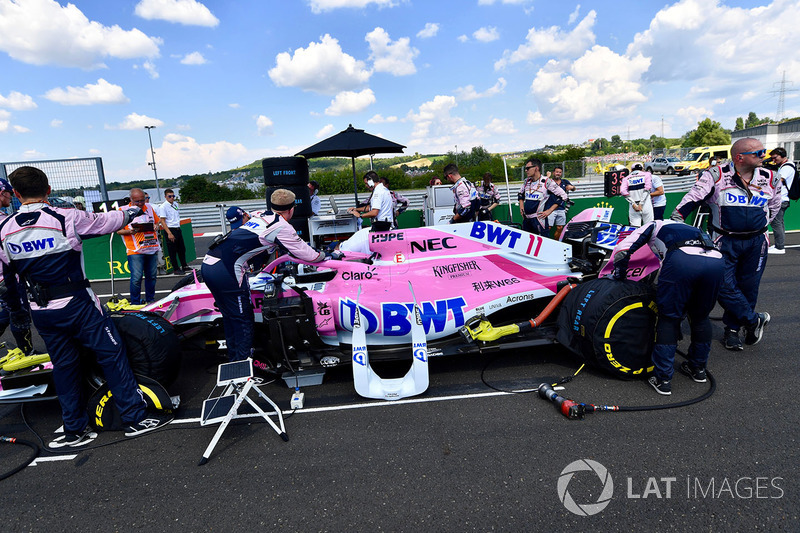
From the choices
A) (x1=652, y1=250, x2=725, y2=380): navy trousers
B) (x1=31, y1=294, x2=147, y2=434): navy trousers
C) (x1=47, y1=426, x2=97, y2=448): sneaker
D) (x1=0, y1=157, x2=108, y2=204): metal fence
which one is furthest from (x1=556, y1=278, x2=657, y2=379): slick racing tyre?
(x1=0, y1=157, x2=108, y2=204): metal fence

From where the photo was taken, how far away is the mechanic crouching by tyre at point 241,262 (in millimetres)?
3867

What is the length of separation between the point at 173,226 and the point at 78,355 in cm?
661

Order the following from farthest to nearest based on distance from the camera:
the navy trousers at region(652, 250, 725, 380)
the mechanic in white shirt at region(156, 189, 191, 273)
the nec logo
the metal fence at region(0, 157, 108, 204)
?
1. the metal fence at region(0, 157, 108, 204)
2. the mechanic in white shirt at region(156, 189, 191, 273)
3. the navy trousers at region(652, 250, 725, 380)
4. the nec logo

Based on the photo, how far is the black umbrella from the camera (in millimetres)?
9979

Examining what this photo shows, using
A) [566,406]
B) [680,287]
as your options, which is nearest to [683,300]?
[680,287]

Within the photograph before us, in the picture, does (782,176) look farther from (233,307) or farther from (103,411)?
(103,411)

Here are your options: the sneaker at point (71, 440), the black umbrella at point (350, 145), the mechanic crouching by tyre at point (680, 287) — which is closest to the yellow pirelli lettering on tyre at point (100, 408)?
the sneaker at point (71, 440)

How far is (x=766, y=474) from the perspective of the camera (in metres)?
2.69

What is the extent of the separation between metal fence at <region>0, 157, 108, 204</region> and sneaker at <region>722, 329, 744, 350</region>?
11.9 m

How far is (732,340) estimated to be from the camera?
4.55 meters

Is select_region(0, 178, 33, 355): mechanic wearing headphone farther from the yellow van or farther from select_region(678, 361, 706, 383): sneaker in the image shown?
the yellow van

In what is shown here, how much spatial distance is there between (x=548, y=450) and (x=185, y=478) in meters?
2.50

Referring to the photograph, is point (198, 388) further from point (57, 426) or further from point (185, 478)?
point (185, 478)

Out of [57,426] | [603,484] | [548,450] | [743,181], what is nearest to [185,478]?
[57,426]
